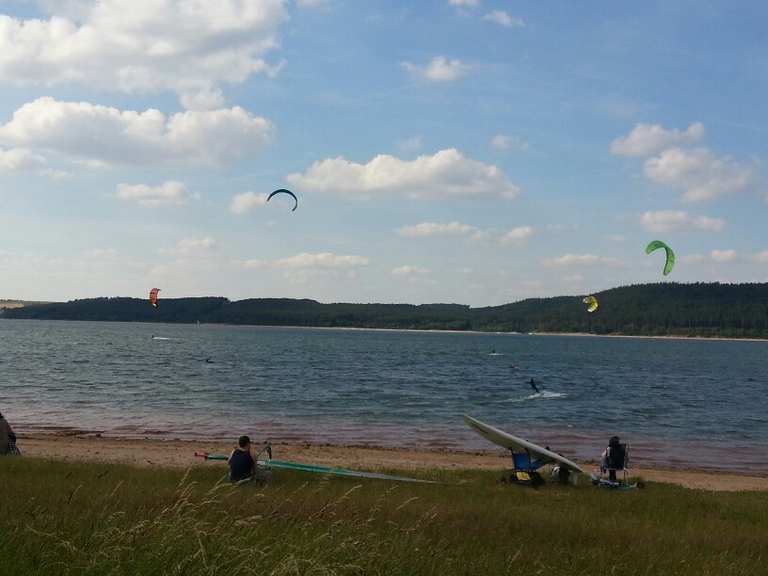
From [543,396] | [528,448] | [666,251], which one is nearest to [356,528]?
[528,448]

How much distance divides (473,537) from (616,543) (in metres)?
2.06

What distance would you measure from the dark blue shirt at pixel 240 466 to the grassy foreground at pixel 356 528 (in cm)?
74

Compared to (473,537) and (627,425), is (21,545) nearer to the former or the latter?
(473,537)

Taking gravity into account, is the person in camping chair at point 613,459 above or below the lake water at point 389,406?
above

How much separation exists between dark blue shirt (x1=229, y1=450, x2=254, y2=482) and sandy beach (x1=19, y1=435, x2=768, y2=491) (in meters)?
5.49

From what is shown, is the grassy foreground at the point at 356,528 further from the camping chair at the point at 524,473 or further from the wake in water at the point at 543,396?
the wake in water at the point at 543,396

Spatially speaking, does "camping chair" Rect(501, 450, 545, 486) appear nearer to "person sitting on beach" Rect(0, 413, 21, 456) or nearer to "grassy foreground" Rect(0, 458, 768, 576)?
"grassy foreground" Rect(0, 458, 768, 576)

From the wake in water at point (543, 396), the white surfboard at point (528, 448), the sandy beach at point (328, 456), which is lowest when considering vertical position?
the wake in water at point (543, 396)

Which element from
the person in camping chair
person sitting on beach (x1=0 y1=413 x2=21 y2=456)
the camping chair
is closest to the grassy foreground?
the camping chair

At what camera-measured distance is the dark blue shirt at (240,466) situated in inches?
557

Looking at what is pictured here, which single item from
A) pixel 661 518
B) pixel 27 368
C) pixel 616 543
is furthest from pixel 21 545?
pixel 27 368

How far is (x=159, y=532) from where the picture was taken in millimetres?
6141

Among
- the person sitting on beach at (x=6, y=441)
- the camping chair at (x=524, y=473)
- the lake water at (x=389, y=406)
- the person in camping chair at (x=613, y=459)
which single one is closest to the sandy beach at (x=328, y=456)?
the lake water at (x=389, y=406)

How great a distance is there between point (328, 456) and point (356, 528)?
17.2m
